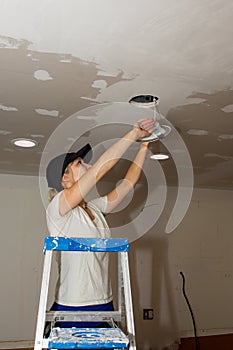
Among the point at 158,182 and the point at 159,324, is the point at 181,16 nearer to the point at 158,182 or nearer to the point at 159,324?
the point at 158,182

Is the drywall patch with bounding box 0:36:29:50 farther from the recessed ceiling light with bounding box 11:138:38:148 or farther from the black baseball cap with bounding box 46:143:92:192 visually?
the recessed ceiling light with bounding box 11:138:38:148

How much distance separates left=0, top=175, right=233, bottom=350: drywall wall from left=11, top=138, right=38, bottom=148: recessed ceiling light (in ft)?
4.01

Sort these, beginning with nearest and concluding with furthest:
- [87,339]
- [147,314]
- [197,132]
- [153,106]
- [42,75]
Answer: [87,339] < [42,75] < [153,106] < [197,132] < [147,314]

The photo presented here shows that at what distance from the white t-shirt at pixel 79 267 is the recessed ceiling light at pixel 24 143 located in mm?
1520

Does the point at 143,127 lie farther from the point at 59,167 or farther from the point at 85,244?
the point at 85,244

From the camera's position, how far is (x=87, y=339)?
1686 millimetres

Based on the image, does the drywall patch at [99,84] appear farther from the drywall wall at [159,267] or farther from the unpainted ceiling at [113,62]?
the drywall wall at [159,267]

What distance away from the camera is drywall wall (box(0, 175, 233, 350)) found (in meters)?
4.54

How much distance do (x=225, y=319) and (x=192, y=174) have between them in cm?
203

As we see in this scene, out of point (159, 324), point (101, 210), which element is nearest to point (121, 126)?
point (101, 210)

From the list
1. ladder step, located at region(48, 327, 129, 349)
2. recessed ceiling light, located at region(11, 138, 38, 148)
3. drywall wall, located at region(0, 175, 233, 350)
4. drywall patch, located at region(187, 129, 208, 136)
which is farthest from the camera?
drywall wall, located at region(0, 175, 233, 350)

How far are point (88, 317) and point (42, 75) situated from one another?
4.31 feet

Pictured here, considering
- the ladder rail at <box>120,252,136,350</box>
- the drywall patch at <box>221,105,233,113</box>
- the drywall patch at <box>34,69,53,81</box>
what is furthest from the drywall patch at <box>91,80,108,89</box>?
the ladder rail at <box>120,252,136,350</box>

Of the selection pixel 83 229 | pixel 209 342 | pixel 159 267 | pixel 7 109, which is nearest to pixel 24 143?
pixel 7 109
